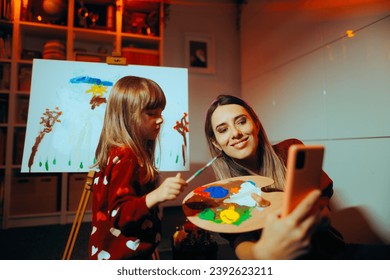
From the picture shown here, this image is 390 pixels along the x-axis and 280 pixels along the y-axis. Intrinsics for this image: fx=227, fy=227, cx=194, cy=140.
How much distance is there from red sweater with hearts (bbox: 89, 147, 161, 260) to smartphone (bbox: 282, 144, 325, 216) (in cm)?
35

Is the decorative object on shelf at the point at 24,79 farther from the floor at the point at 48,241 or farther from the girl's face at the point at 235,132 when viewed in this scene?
the girl's face at the point at 235,132

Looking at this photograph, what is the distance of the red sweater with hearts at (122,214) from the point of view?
1.97 ft

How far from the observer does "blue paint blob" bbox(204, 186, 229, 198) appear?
67cm

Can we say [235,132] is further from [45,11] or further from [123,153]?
[45,11]

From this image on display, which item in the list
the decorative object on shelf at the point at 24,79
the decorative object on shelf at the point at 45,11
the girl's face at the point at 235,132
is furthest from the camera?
the decorative object on shelf at the point at 24,79

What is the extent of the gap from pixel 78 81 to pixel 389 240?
1.47 meters

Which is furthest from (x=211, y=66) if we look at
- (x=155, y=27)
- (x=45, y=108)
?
(x=45, y=108)

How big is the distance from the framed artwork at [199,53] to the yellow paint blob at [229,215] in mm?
1440

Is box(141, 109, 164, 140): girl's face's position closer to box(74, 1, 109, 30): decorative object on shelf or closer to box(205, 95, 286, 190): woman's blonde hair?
box(205, 95, 286, 190): woman's blonde hair

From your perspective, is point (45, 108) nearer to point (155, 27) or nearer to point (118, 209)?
point (118, 209)

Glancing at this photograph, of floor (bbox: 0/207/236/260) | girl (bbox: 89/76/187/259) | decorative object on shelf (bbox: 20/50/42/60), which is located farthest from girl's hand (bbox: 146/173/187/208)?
decorative object on shelf (bbox: 20/50/42/60)

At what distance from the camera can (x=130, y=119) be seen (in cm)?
75

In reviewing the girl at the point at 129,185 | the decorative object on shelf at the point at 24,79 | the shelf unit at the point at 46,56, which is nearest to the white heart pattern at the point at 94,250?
the girl at the point at 129,185

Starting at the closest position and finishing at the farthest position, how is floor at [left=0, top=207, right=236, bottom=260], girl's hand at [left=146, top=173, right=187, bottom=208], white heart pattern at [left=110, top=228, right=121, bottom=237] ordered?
girl's hand at [left=146, top=173, right=187, bottom=208]
white heart pattern at [left=110, top=228, right=121, bottom=237]
floor at [left=0, top=207, right=236, bottom=260]
